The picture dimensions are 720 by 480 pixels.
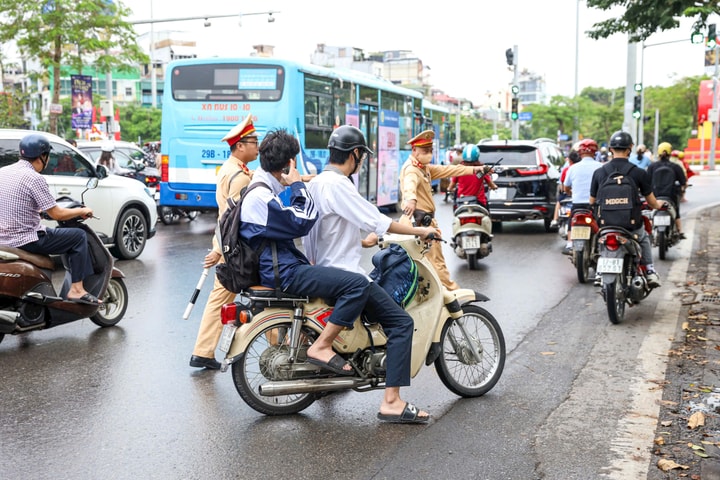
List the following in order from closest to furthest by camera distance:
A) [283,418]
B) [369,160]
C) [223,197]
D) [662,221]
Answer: [283,418] < [223,197] < [662,221] < [369,160]

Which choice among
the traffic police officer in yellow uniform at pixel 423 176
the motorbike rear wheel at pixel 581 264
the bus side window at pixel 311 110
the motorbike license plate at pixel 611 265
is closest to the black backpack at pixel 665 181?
the motorbike rear wheel at pixel 581 264

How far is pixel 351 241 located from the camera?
16.3ft

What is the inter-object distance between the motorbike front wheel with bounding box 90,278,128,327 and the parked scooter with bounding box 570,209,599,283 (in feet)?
17.3

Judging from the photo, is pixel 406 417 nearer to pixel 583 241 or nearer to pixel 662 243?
pixel 583 241

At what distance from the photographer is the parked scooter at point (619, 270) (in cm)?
759

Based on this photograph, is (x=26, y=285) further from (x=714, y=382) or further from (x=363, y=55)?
(x=363, y=55)

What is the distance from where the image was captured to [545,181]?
599 inches

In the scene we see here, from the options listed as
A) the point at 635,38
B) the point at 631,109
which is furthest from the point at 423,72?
the point at 635,38

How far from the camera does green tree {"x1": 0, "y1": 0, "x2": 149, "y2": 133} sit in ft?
74.1

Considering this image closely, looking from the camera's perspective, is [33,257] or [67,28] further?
[67,28]

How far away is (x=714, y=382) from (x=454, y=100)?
130840mm

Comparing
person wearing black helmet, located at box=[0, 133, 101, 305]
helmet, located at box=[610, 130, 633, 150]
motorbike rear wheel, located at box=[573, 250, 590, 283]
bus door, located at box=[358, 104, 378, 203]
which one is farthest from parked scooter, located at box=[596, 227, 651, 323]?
bus door, located at box=[358, 104, 378, 203]

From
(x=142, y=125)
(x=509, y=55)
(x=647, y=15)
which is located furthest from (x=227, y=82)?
(x=142, y=125)

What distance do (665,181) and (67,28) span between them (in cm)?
1741
